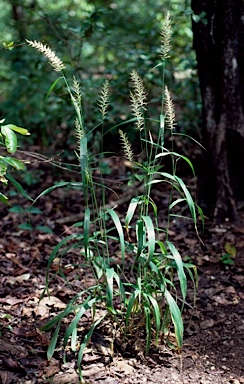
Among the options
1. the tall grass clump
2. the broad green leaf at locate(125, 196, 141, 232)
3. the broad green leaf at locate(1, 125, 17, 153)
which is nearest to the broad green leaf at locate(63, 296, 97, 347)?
the tall grass clump

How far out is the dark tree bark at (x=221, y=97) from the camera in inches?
134

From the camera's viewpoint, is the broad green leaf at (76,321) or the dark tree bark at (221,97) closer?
the broad green leaf at (76,321)

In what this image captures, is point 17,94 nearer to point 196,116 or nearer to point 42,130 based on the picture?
point 42,130

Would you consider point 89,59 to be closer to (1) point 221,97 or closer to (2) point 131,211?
(1) point 221,97

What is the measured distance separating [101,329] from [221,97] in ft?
5.79

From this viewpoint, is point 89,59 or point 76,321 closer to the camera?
point 76,321

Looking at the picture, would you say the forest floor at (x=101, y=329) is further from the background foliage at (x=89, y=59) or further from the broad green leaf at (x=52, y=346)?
the background foliage at (x=89, y=59)

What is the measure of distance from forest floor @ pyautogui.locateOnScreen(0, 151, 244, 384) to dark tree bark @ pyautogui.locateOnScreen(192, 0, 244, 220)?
227 millimetres

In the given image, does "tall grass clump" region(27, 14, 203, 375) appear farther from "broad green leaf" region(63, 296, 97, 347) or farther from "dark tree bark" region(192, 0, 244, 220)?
"dark tree bark" region(192, 0, 244, 220)

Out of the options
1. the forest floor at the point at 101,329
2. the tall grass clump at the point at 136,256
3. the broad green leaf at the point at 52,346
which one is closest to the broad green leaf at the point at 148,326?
the tall grass clump at the point at 136,256

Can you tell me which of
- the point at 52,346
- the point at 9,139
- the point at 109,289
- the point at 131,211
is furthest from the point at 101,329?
the point at 9,139

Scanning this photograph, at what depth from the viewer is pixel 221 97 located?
3.48m

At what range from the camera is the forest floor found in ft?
7.43

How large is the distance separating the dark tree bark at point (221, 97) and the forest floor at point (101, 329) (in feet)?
0.75
